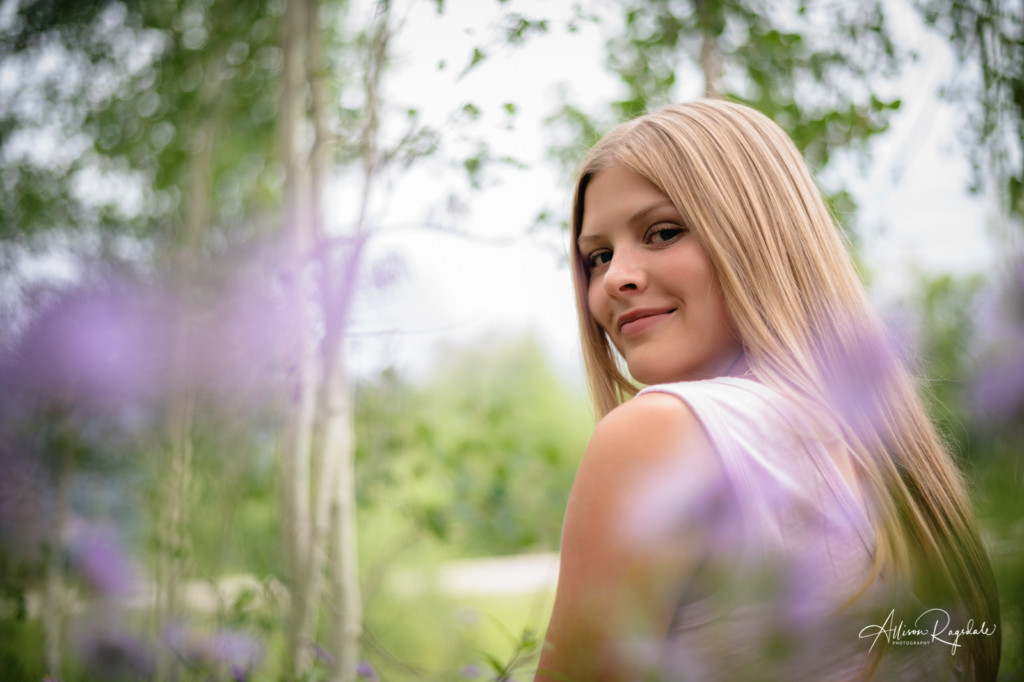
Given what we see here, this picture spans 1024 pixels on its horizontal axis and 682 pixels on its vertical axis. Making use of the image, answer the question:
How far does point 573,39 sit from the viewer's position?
188cm

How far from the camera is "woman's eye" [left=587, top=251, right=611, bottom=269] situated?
125 cm

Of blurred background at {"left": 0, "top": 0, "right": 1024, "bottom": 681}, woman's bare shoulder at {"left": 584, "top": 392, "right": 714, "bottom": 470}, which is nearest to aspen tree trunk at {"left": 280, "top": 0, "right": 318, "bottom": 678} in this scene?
blurred background at {"left": 0, "top": 0, "right": 1024, "bottom": 681}

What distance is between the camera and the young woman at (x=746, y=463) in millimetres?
757

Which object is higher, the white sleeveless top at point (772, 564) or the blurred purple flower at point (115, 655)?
the white sleeveless top at point (772, 564)

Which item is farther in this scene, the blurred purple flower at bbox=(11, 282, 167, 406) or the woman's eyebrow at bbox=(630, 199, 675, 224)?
the blurred purple flower at bbox=(11, 282, 167, 406)

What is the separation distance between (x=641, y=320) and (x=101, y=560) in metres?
2.07

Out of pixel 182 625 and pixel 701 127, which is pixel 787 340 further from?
pixel 182 625

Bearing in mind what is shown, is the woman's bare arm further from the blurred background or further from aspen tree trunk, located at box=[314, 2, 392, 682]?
aspen tree trunk, located at box=[314, 2, 392, 682]

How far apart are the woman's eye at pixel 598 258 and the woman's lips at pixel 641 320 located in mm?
185

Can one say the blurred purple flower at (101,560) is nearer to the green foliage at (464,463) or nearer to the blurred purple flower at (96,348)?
the blurred purple flower at (96,348)

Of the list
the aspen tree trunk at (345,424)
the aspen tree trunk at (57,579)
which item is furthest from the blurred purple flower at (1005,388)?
the aspen tree trunk at (57,579)

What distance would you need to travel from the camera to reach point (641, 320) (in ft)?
3.55

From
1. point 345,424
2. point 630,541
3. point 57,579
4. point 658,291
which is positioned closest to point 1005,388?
point 658,291

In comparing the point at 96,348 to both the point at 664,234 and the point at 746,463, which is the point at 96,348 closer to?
the point at 664,234
